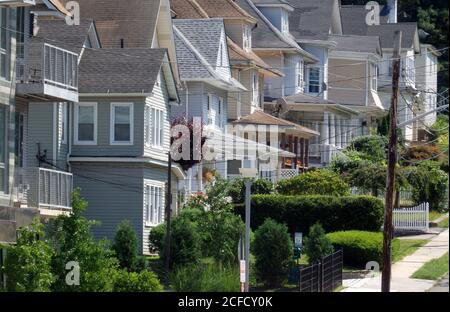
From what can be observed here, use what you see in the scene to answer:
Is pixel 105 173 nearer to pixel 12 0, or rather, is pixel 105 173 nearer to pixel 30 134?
pixel 30 134

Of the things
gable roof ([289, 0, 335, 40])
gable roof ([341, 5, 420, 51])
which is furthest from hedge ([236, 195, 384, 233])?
gable roof ([341, 5, 420, 51])

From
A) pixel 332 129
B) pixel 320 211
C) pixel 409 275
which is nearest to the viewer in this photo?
pixel 409 275

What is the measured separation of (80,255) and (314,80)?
36063 mm

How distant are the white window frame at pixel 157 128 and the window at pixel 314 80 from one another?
20.2 metres

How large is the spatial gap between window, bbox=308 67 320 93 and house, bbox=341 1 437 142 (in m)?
2.85

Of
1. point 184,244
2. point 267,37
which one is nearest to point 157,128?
point 184,244

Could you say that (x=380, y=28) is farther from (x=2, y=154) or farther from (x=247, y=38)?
(x=2, y=154)

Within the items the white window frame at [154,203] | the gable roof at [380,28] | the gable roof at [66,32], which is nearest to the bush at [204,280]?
the white window frame at [154,203]

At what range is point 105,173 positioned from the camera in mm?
45438

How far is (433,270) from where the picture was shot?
1785 inches

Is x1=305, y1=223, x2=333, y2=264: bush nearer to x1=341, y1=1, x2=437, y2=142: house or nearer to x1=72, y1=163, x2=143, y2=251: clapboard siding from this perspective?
x1=72, y1=163, x2=143, y2=251: clapboard siding

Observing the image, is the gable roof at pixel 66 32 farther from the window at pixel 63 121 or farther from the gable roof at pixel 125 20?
the gable roof at pixel 125 20
